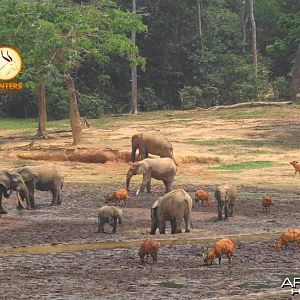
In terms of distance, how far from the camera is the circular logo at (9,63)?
3631 cm

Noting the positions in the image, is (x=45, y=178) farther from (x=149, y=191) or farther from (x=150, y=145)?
(x=150, y=145)

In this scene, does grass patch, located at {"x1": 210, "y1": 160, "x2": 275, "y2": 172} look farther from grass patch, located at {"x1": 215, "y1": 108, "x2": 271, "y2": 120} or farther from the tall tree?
grass patch, located at {"x1": 215, "y1": 108, "x2": 271, "y2": 120}

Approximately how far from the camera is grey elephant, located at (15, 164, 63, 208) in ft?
81.0

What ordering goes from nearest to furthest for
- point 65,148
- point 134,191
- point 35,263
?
point 35,263 → point 134,191 → point 65,148

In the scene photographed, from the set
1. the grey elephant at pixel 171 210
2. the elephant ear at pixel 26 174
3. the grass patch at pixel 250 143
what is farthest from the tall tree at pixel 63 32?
the grey elephant at pixel 171 210

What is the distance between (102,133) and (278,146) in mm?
9131

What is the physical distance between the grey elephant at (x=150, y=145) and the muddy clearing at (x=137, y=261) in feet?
24.3

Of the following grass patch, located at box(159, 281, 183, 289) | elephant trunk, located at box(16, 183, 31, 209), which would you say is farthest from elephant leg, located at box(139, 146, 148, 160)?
grass patch, located at box(159, 281, 183, 289)

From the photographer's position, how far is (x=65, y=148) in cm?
3531

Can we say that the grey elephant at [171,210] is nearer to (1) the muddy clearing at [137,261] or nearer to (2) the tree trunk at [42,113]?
(1) the muddy clearing at [137,261]

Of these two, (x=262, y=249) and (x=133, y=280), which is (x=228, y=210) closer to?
(x=262, y=249)

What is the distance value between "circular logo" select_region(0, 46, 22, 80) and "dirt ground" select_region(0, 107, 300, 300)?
327cm

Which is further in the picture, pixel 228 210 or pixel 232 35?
pixel 232 35

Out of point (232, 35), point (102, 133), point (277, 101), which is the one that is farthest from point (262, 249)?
point (232, 35)
